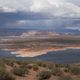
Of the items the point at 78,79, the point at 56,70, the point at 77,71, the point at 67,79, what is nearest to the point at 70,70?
the point at 77,71

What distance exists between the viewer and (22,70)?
80.1 ft

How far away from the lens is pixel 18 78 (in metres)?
23.1

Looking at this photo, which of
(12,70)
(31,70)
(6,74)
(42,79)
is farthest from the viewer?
(31,70)

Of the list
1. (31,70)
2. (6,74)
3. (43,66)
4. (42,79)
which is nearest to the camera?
(6,74)

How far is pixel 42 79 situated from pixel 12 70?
2.59 meters

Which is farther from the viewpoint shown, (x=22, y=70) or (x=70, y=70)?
(x=70, y=70)

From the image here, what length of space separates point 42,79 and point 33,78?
3.31 ft

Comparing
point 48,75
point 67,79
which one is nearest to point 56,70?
point 48,75

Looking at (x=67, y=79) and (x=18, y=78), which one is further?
(x=18, y=78)

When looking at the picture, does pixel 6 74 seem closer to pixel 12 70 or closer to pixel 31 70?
pixel 12 70

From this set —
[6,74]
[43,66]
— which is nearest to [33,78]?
[6,74]

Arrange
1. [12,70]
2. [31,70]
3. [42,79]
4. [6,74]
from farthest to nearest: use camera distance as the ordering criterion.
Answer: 1. [31,70]
2. [12,70]
3. [42,79]
4. [6,74]

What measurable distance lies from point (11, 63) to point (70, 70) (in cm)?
468

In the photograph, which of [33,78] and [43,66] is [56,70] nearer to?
[33,78]
